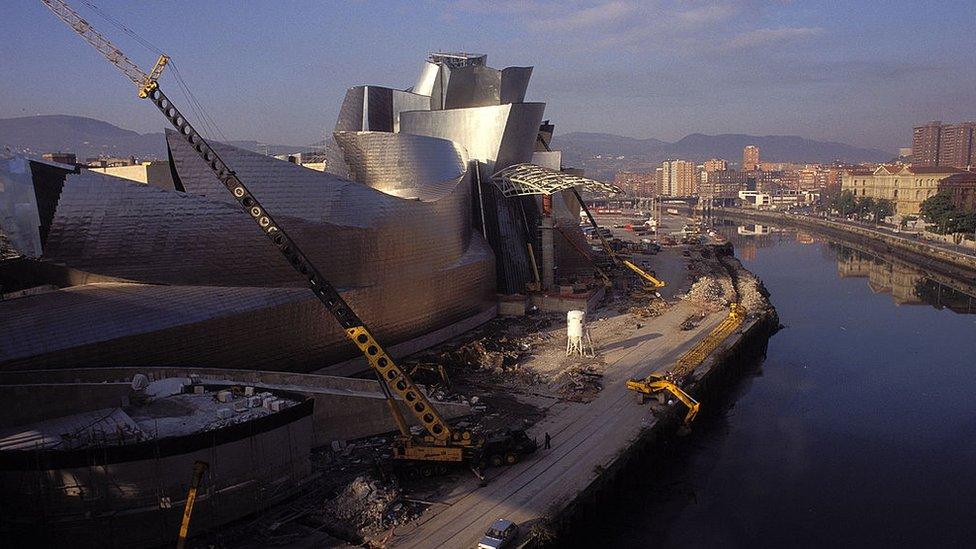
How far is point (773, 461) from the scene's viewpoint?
22.6m

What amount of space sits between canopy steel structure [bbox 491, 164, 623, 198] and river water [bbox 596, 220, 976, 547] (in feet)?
47.6

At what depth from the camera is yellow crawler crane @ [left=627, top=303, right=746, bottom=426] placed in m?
24.3

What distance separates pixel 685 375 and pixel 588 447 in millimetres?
7953

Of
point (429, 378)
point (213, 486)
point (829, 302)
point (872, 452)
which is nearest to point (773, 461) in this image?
point (872, 452)

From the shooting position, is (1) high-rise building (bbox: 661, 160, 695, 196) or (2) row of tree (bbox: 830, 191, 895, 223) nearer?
(2) row of tree (bbox: 830, 191, 895, 223)

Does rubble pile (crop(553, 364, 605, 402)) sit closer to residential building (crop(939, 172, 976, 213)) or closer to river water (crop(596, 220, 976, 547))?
river water (crop(596, 220, 976, 547))

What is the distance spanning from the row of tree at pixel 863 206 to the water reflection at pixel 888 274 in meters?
8.95

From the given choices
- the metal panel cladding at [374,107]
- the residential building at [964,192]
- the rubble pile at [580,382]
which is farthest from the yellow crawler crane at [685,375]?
the residential building at [964,192]

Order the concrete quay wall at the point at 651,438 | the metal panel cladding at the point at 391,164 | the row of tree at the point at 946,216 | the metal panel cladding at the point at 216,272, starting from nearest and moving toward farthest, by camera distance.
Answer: the concrete quay wall at the point at 651,438 < the metal panel cladding at the point at 216,272 < the metal panel cladding at the point at 391,164 < the row of tree at the point at 946,216

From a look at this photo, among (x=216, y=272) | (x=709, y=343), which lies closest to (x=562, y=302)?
(x=709, y=343)

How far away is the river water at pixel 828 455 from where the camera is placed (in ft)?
60.8

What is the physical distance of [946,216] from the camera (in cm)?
7075

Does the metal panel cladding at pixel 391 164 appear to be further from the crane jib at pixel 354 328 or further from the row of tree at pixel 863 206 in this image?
the row of tree at pixel 863 206

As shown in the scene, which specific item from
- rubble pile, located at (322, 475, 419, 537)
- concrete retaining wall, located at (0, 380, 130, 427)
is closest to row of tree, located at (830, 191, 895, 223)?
rubble pile, located at (322, 475, 419, 537)
